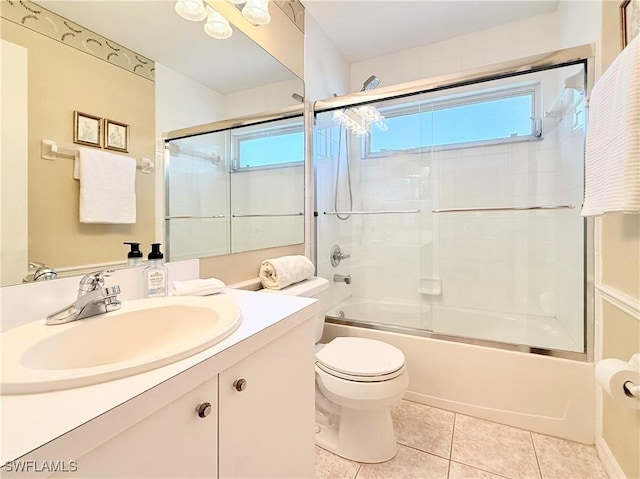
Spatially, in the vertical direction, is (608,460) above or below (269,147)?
below

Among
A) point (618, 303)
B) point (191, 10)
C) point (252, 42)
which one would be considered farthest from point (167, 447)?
point (252, 42)

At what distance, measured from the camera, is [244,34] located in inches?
56.2

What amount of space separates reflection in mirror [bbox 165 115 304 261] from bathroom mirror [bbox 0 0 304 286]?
0.31 feet

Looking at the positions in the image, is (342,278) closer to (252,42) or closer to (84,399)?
(252,42)

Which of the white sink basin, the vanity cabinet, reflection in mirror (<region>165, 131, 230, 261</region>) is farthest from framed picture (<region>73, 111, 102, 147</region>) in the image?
the vanity cabinet

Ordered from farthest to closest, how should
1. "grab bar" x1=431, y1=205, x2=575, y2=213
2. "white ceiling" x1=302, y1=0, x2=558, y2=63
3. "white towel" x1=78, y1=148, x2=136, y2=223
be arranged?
1. "white ceiling" x1=302, y1=0, x2=558, y2=63
2. "grab bar" x1=431, y1=205, x2=575, y2=213
3. "white towel" x1=78, y1=148, x2=136, y2=223

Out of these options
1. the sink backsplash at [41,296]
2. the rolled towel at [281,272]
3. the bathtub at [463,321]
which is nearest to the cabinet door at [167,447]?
the sink backsplash at [41,296]

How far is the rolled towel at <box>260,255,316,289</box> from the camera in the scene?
1.44 meters

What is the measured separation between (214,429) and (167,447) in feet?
0.34

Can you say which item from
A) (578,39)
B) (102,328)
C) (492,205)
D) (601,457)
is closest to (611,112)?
(578,39)

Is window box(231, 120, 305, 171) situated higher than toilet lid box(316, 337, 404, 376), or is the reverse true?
window box(231, 120, 305, 171)

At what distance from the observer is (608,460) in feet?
3.94

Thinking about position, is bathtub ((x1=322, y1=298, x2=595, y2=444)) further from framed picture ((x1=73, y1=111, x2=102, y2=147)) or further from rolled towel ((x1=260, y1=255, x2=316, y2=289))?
framed picture ((x1=73, y1=111, x2=102, y2=147))

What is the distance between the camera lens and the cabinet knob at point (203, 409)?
0.54m
